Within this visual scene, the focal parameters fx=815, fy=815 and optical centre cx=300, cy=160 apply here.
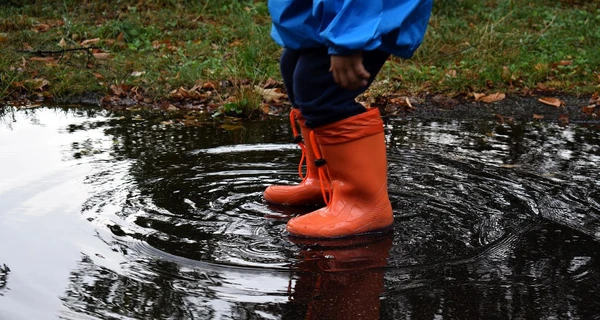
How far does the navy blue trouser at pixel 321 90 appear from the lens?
9.12 feet

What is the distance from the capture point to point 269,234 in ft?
9.05

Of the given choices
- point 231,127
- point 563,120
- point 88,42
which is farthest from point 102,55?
point 563,120

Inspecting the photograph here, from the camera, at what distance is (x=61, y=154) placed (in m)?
3.85

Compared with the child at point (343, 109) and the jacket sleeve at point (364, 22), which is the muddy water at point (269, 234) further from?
the jacket sleeve at point (364, 22)

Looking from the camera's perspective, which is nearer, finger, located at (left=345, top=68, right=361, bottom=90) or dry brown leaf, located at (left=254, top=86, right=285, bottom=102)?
finger, located at (left=345, top=68, right=361, bottom=90)

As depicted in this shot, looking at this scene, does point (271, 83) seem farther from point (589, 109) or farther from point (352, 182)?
point (352, 182)

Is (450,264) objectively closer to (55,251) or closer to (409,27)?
(409,27)

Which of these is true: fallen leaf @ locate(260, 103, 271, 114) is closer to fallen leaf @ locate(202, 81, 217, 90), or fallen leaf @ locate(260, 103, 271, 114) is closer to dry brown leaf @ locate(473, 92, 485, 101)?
fallen leaf @ locate(202, 81, 217, 90)

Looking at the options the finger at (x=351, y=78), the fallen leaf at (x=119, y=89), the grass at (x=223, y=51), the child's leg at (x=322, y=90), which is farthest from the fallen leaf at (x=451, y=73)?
the finger at (x=351, y=78)

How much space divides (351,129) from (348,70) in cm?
Answer: 26

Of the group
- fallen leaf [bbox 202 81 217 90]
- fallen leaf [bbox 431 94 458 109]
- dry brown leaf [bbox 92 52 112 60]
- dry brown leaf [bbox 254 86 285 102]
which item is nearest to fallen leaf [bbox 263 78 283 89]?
dry brown leaf [bbox 254 86 285 102]

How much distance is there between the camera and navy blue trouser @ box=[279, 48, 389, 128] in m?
2.78

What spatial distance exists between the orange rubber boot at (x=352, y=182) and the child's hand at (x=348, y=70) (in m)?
0.18

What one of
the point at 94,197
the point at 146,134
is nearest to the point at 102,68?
the point at 146,134
